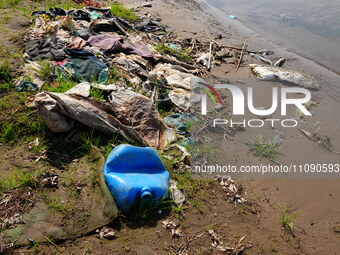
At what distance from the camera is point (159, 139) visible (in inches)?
156

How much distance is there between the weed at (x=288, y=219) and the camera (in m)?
3.17

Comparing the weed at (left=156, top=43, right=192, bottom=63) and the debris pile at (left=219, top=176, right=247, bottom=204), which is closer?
the debris pile at (left=219, top=176, right=247, bottom=204)

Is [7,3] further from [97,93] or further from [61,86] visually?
[97,93]

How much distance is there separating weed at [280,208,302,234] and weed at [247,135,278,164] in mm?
890

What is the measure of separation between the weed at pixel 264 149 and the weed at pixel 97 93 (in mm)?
2270

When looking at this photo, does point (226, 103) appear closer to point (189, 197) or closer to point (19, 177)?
point (189, 197)

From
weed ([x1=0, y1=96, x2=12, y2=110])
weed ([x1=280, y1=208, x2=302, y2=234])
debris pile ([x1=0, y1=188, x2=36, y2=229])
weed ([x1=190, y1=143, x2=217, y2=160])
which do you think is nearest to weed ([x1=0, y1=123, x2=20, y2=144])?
weed ([x1=0, y1=96, x2=12, y2=110])

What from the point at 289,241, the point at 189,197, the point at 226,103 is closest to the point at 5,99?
the point at 189,197

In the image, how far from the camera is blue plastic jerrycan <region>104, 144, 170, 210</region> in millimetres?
2895

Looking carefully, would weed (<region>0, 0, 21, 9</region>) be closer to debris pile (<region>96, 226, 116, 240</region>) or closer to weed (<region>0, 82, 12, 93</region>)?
weed (<region>0, 82, 12, 93</region>)

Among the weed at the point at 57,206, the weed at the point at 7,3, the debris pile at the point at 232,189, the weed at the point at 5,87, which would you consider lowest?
the debris pile at the point at 232,189

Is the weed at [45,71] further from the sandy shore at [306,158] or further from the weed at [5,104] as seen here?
the sandy shore at [306,158]

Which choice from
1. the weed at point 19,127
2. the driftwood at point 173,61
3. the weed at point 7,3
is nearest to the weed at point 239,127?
the driftwood at point 173,61

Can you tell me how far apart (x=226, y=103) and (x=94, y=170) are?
9.51 ft
